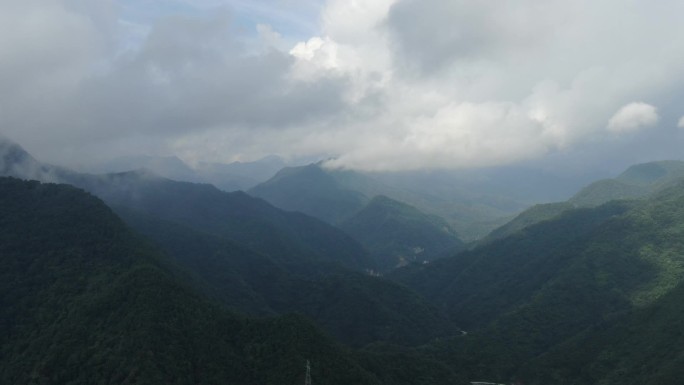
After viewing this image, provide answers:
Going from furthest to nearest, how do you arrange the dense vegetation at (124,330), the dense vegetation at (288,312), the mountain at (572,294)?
the mountain at (572,294)
the dense vegetation at (288,312)
the dense vegetation at (124,330)

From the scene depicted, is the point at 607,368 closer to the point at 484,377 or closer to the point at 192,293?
the point at 484,377

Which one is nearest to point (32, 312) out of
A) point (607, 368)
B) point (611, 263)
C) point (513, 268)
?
point (607, 368)

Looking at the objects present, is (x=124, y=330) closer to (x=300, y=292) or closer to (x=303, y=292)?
(x=300, y=292)

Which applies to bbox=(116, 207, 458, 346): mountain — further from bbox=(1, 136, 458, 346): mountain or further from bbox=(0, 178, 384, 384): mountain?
bbox=(0, 178, 384, 384): mountain

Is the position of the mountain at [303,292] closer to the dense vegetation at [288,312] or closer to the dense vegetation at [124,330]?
the dense vegetation at [288,312]

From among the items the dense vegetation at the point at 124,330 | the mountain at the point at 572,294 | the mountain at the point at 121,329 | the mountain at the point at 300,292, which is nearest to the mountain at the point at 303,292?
the mountain at the point at 300,292

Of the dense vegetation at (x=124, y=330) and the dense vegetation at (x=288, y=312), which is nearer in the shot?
the dense vegetation at (x=124, y=330)

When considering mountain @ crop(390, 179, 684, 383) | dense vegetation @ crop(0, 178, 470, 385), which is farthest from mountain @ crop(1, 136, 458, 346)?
dense vegetation @ crop(0, 178, 470, 385)
